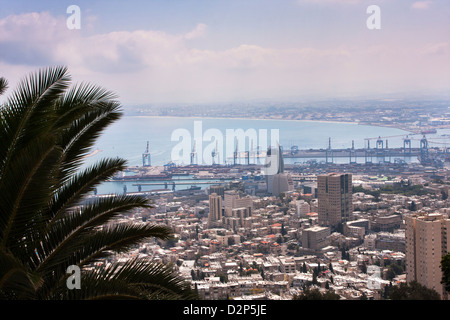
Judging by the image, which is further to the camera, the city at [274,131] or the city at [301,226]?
the city at [274,131]

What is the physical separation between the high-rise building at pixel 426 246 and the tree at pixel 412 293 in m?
0.69

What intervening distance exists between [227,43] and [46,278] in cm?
485

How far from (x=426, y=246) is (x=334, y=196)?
211cm

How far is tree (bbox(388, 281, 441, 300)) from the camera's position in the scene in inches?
154

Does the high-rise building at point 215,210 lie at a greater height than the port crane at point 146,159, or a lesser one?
lesser

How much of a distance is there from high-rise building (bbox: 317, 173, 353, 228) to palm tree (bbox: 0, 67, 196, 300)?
4793mm

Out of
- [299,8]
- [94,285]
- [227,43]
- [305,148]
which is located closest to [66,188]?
[94,285]

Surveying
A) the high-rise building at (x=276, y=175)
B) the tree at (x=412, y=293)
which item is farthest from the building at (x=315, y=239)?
the tree at (x=412, y=293)

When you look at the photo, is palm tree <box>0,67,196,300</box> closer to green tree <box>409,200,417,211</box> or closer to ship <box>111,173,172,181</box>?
ship <box>111,173,172,181</box>

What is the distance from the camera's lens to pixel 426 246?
5129 millimetres

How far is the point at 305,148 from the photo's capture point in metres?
7.69

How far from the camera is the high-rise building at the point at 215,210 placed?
671cm

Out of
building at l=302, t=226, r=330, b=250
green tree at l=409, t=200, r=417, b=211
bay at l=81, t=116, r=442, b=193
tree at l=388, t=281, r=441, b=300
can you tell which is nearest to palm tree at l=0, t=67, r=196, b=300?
tree at l=388, t=281, r=441, b=300

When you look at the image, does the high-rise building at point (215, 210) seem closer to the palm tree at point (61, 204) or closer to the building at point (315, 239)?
the building at point (315, 239)
